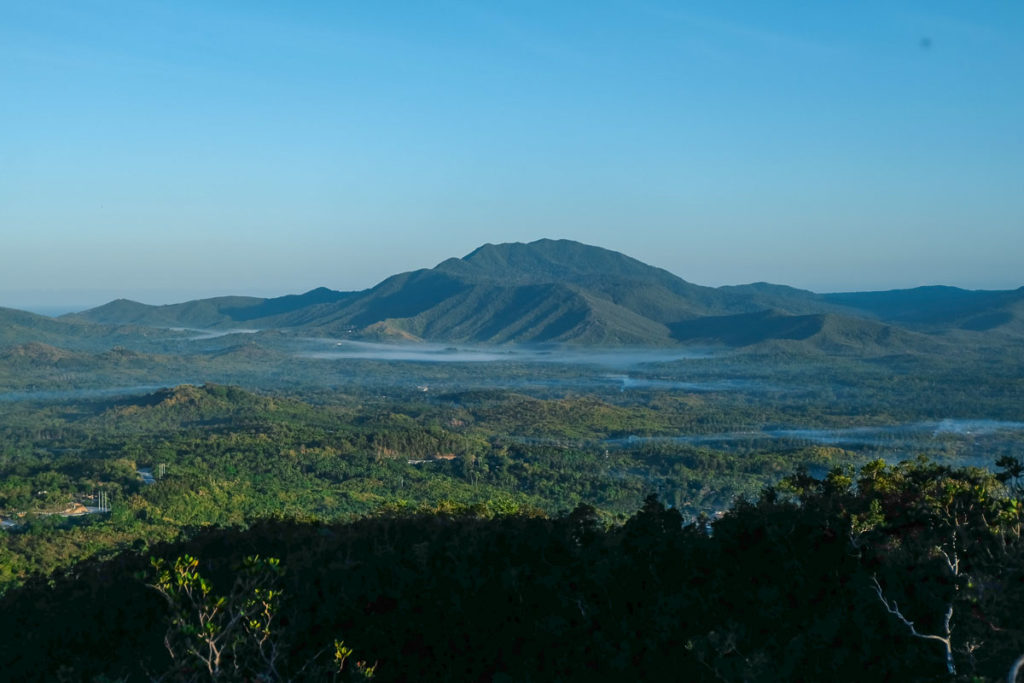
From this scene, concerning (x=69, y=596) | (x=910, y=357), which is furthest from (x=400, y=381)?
(x=69, y=596)

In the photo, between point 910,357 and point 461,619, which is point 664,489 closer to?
point 461,619

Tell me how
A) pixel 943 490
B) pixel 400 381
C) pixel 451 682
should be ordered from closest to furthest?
1. pixel 451 682
2. pixel 943 490
3. pixel 400 381

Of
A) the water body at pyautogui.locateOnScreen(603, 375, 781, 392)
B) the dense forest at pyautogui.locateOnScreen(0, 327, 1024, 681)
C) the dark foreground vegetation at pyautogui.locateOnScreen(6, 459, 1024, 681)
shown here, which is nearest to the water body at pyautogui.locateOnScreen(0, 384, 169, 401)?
the water body at pyautogui.locateOnScreen(603, 375, 781, 392)

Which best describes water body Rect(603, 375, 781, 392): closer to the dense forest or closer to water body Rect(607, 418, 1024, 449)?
water body Rect(607, 418, 1024, 449)

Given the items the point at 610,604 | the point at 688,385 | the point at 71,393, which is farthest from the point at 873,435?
the point at 71,393

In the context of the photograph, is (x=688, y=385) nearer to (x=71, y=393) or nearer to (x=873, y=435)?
(x=873, y=435)

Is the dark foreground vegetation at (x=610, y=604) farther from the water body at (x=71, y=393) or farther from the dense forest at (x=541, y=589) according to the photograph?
the water body at (x=71, y=393)

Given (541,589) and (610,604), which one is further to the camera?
(541,589)

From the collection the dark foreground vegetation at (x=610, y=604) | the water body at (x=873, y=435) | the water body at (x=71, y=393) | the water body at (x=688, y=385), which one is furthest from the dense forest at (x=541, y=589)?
the water body at (x=688, y=385)
